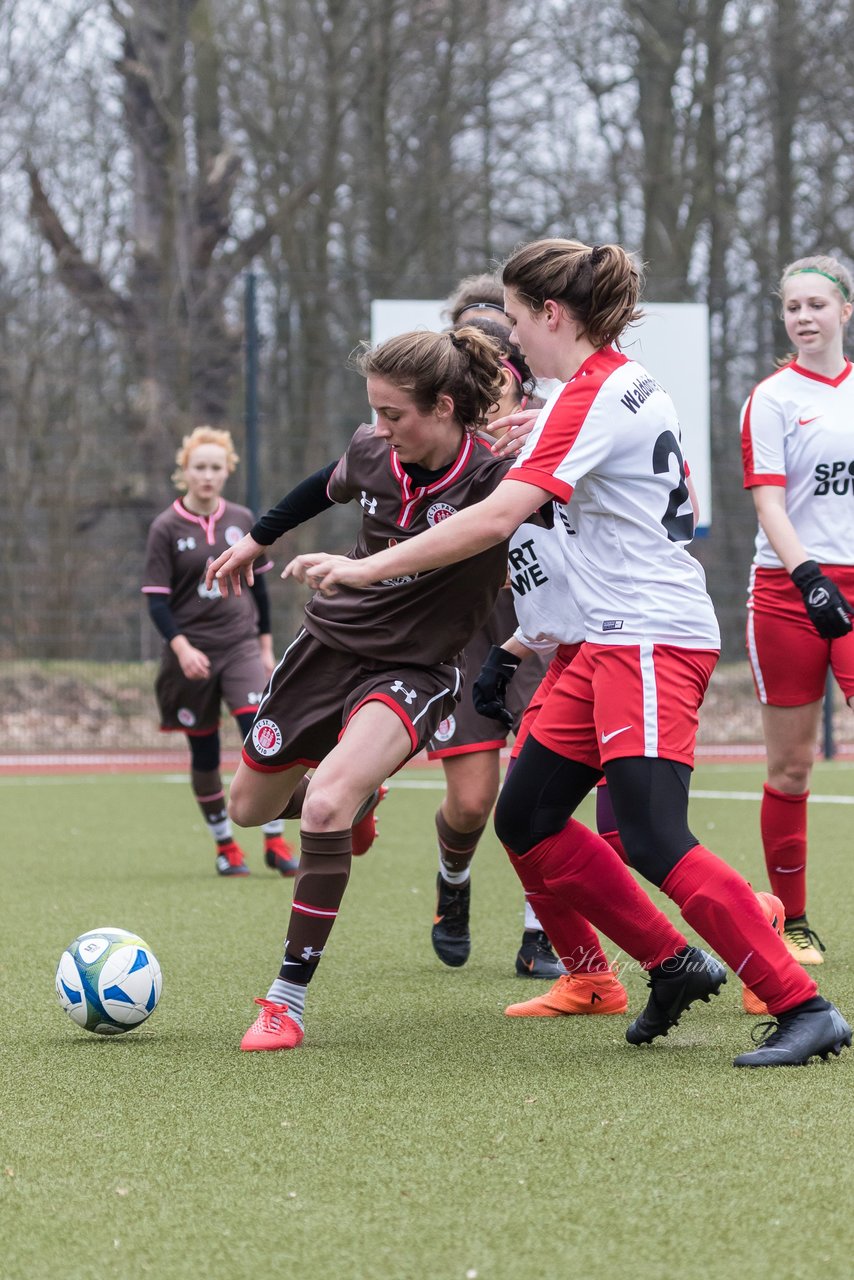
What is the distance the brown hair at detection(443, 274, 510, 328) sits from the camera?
527 cm

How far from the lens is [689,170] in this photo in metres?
20.7

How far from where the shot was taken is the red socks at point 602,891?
3814mm

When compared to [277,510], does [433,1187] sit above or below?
below

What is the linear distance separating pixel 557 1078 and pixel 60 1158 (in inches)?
44.6

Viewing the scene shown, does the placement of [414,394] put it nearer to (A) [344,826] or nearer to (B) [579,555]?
(B) [579,555]

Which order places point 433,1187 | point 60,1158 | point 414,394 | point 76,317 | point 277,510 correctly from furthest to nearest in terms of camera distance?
point 76,317, point 277,510, point 414,394, point 60,1158, point 433,1187

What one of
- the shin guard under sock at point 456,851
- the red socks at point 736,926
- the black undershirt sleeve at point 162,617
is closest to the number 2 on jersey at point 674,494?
the red socks at point 736,926

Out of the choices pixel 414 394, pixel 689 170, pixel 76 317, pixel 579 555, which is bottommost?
pixel 579 555

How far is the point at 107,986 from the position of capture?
392cm

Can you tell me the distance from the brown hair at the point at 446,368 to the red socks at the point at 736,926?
1307mm

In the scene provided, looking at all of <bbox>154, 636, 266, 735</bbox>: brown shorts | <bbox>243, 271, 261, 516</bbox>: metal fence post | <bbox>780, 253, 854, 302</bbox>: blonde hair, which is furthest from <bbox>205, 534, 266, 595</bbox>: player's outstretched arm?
<bbox>243, 271, 261, 516</bbox>: metal fence post

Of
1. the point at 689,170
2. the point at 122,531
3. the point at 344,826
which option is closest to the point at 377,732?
the point at 344,826

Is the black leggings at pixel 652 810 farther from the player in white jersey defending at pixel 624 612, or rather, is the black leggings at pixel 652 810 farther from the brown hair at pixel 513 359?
the brown hair at pixel 513 359

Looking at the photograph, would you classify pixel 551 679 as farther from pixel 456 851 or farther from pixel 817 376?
pixel 817 376
